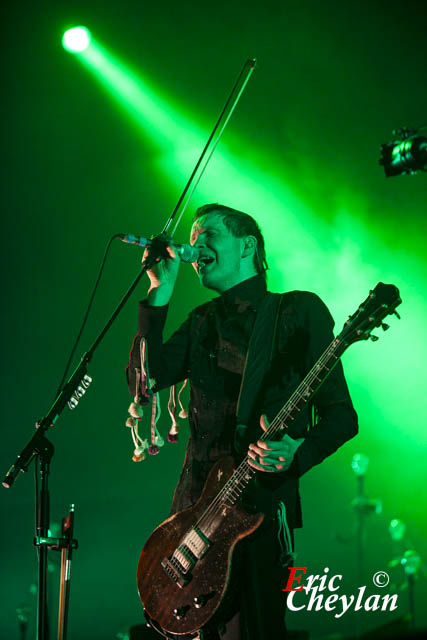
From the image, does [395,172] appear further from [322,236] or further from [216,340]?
[322,236]

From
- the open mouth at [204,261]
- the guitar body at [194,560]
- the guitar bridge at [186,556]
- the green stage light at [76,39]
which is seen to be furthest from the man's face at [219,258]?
A: the green stage light at [76,39]

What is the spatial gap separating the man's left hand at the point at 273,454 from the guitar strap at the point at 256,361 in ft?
0.59

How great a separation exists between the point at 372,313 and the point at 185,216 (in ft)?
11.7

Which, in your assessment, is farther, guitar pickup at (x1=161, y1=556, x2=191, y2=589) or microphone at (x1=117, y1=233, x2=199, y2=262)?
microphone at (x1=117, y1=233, x2=199, y2=262)

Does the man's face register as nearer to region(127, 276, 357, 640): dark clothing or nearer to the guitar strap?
region(127, 276, 357, 640): dark clothing

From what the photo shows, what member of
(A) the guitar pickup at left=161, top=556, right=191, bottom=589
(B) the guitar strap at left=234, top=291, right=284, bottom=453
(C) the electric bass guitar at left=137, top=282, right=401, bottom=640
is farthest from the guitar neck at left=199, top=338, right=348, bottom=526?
(A) the guitar pickup at left=161, top=556, right=191, bottom=589

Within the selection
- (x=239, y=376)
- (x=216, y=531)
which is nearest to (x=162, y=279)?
(x=239, y=376)

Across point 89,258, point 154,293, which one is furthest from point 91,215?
point 154,293

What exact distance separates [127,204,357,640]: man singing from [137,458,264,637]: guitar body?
5 centimetres

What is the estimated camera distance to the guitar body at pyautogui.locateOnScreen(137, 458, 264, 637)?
2029 millimetres

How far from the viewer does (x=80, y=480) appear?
547cm

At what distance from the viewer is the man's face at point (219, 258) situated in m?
2.66

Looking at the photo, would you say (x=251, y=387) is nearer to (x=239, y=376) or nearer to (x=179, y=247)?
(x=239, y=376)

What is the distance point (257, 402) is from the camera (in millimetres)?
2271
